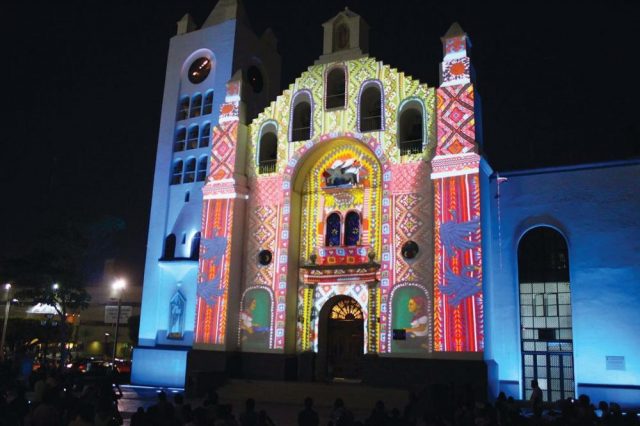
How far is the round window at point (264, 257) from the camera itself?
25.0 metres

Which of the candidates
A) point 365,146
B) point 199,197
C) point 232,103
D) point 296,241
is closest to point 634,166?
point 365,146

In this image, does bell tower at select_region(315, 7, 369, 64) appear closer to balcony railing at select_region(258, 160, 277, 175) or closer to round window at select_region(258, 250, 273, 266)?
balcony railing at select_region(258, 160, 277, 175)

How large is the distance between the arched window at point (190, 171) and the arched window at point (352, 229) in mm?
8999

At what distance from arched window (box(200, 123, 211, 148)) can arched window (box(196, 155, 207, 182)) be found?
29.8 inches

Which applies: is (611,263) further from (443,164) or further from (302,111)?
(302,111)

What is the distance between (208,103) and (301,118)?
6.34 m

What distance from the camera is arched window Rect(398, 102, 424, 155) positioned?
23797 mm

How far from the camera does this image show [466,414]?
11.3 meters

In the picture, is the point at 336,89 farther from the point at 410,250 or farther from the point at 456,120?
the point at 410,250

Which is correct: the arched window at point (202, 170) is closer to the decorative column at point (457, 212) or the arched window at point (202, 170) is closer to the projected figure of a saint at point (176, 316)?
the projected figure of a saint at point (176, 316)

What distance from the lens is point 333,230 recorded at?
82.4 feet

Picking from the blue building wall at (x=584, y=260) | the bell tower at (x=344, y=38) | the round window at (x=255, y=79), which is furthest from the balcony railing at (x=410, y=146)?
the round window at (x=255, y=79)

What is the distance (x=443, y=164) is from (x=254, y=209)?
332 inches

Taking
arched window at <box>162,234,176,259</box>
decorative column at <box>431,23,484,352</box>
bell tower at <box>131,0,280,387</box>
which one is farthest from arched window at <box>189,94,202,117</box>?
decorative column at <box>431,23,484,352</box>
